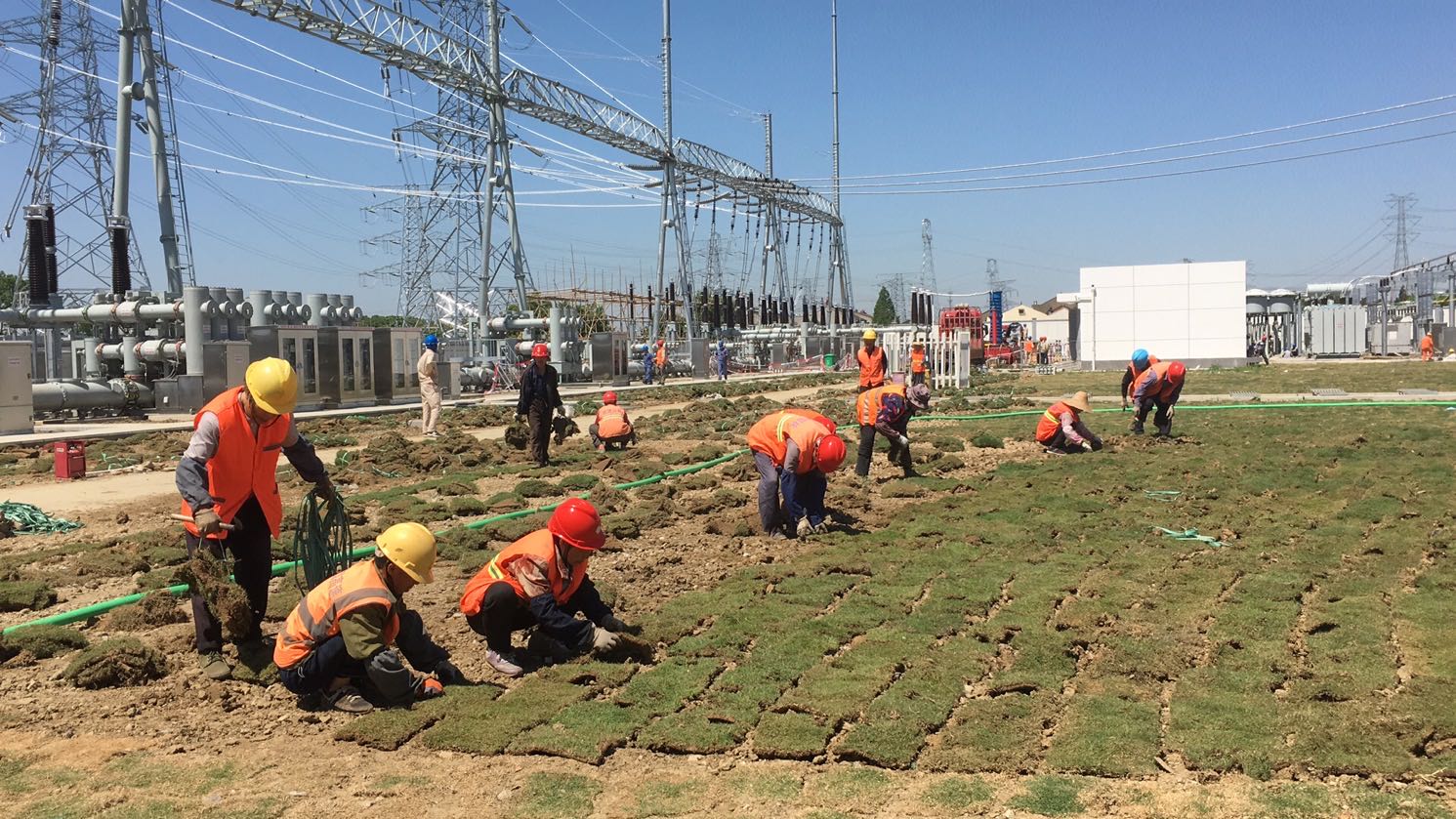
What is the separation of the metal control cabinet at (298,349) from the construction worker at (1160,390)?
19.7m

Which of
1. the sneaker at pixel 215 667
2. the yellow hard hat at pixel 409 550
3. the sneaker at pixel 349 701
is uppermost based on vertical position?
the yellow hard hat at pixel 409 550

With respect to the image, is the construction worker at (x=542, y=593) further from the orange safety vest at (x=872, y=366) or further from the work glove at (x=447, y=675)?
the orange safety vest at (x=872, y=366)

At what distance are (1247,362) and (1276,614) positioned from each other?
4350 cm

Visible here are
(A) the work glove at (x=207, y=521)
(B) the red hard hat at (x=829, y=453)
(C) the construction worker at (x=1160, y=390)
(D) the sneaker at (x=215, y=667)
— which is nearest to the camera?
(A) the work glove at (x=207, y=521)

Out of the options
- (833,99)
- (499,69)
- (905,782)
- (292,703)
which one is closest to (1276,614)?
(905,782)

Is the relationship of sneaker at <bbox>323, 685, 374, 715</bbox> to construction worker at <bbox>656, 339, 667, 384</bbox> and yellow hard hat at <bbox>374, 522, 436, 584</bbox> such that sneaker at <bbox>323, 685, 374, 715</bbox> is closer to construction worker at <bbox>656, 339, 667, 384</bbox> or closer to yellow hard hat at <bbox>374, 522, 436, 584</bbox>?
yellow hard hat at <bbox>374, 522, 436, 584</bbox>

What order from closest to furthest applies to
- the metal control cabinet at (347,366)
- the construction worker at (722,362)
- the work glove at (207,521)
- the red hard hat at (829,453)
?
the work glove at (207,521)
the red hard hat at (829,453)
the metal control cabinet at (347,366)
the construction worker at (722,362)

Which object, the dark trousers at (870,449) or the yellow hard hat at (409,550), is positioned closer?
the yellow hard hat at (409,550)

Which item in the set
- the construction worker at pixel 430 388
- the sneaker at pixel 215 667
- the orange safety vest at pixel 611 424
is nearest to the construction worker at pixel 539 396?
the orange safety vest at pixel 611 424

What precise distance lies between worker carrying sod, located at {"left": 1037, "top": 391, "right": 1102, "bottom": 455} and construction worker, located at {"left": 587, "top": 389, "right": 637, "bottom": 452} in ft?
20.3

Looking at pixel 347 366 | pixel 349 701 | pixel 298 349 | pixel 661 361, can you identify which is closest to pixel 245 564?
pixel 349 701

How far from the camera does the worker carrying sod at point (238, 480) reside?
6.29 meters

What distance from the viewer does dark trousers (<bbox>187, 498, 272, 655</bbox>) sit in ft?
21.1

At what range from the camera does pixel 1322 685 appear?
Result: 5707 mm
